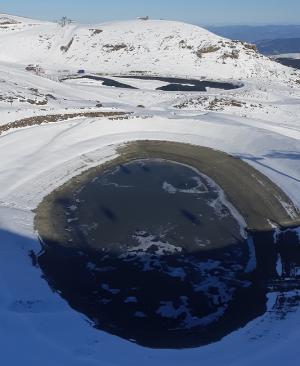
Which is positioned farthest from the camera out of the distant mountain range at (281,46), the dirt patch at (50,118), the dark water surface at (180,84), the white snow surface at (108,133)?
the distant mountain range at (281,46)

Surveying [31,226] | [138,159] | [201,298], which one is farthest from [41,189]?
[201,298]

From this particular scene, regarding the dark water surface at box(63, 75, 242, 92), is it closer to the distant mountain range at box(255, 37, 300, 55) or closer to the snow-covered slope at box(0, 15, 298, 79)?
the snow-covered slope at box(0, 15, 298, 79)

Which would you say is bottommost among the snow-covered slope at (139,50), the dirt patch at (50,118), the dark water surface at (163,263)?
the dark water surface at (163,263)

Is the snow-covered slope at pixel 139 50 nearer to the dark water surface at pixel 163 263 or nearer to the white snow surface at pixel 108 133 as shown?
the white snow surface at pixel 108 133

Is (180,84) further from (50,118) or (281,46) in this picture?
(281,46)

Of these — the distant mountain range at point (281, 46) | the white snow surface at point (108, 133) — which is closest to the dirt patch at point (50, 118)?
the white snow surface at point (108, 133)
